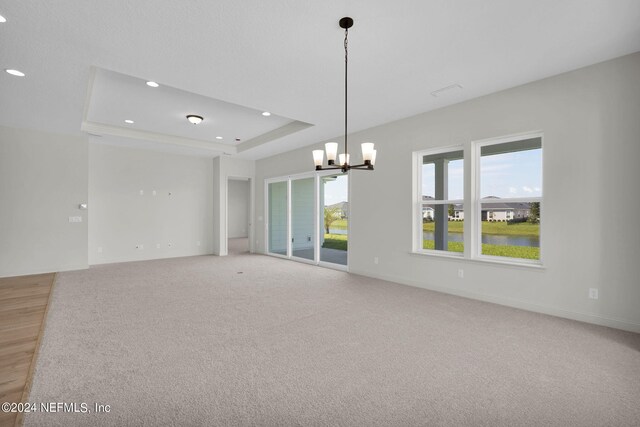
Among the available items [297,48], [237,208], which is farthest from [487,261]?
[237,208]

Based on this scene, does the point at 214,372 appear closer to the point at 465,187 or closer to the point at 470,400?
the point at 470,400

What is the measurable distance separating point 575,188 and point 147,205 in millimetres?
8296

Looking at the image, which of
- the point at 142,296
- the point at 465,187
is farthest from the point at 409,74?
the point at 142,296

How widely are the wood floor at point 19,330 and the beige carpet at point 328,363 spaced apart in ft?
0.36

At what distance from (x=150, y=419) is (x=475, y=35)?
3.83 m

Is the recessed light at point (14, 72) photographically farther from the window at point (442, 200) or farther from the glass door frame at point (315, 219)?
the window at point (442, 200)

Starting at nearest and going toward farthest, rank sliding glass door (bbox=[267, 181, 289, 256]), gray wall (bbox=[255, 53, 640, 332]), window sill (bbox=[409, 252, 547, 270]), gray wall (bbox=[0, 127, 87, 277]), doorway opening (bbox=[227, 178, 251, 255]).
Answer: gray wall (bbox=[255, 53, 640, 332]) → window sill (bbox=[409, 252, 547, 270]) → gray wall (bbox=[0, 127, 87, 277]) → sliding glass door (bbox=[267, 181, 289, 256]) → doorway opening (bbox=[227, 178, 251, 255])

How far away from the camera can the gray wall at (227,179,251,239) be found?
12.6m

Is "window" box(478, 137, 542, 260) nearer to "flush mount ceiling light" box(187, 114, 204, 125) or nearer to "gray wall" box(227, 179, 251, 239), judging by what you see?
"flush mount ceiling light" box(187, 114, 204, 125)

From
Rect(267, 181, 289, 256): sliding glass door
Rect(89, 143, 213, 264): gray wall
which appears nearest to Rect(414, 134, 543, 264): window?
Rect(267, 181, 289, 256): sliding glass door

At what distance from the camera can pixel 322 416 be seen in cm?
175

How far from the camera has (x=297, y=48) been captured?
2867mm

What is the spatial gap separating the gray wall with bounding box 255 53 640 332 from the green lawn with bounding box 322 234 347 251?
82.8 inches

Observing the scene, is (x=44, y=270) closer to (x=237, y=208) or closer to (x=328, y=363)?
(x=328, y=363)
